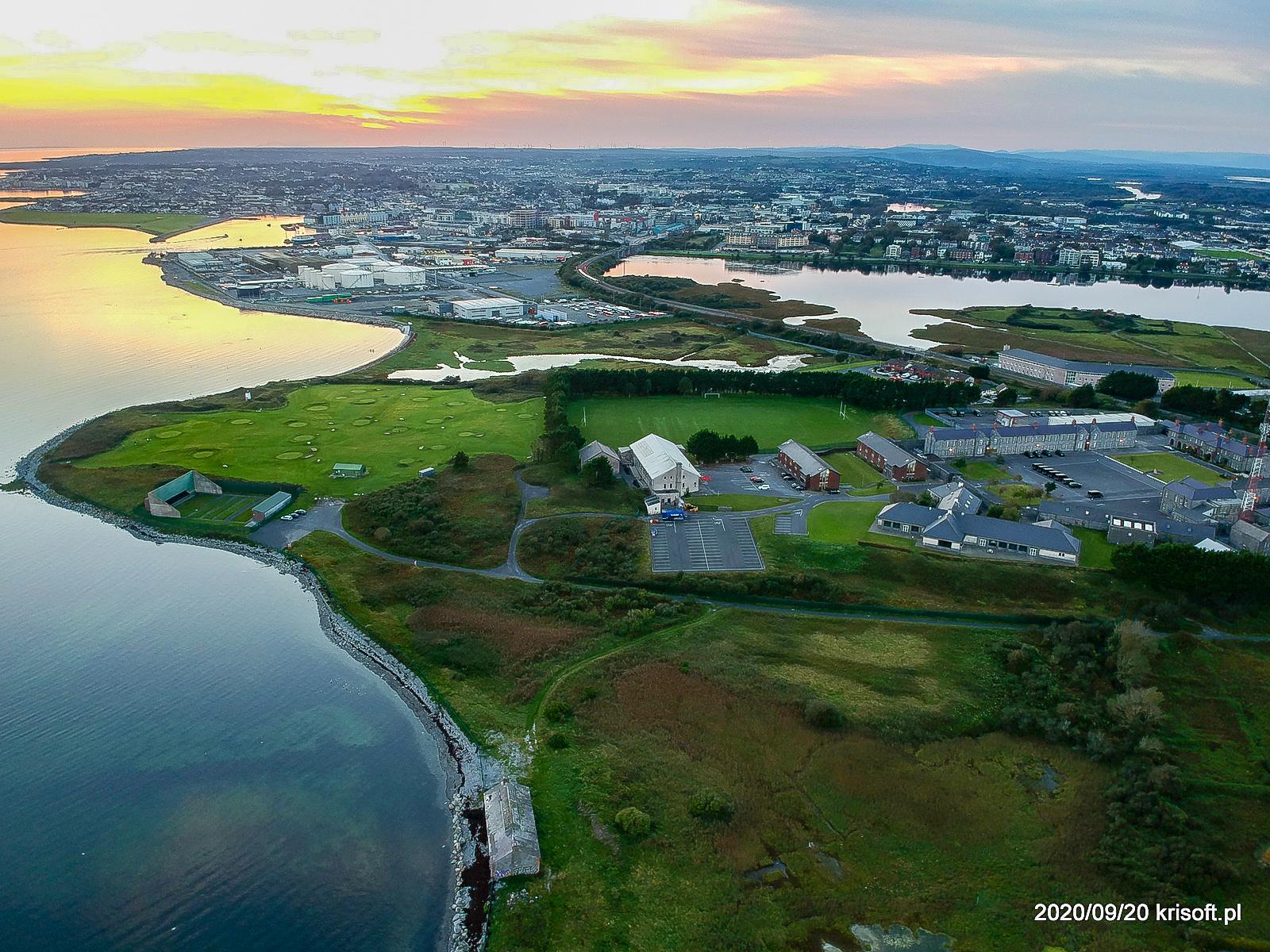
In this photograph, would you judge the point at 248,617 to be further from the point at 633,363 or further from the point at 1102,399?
the point at 1102,399

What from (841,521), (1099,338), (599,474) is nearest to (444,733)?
(599,474)

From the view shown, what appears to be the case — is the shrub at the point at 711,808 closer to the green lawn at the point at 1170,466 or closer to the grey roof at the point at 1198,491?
the grey roof at the point at 1198,491

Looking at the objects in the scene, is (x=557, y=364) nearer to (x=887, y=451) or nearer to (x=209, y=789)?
(x=887, y=451)

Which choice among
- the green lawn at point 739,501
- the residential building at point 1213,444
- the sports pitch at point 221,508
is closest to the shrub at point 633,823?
the green lawn at point 739,501

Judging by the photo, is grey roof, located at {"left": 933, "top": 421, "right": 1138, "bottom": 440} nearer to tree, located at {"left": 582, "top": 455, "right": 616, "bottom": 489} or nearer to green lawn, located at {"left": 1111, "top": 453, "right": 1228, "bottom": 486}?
green lawn, located at {"left": 1111, "top": 453, "right": 1228, "bottom": 486}

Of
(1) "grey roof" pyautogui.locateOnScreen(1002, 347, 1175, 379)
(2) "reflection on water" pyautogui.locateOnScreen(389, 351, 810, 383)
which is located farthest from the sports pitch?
(1) "grey roof" pyautogui.locateOnScreen(1002, 347, 1175, 379)

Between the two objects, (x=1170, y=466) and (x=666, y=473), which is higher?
(x=666, y=473)

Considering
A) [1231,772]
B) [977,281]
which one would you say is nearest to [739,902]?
[1231,772]
